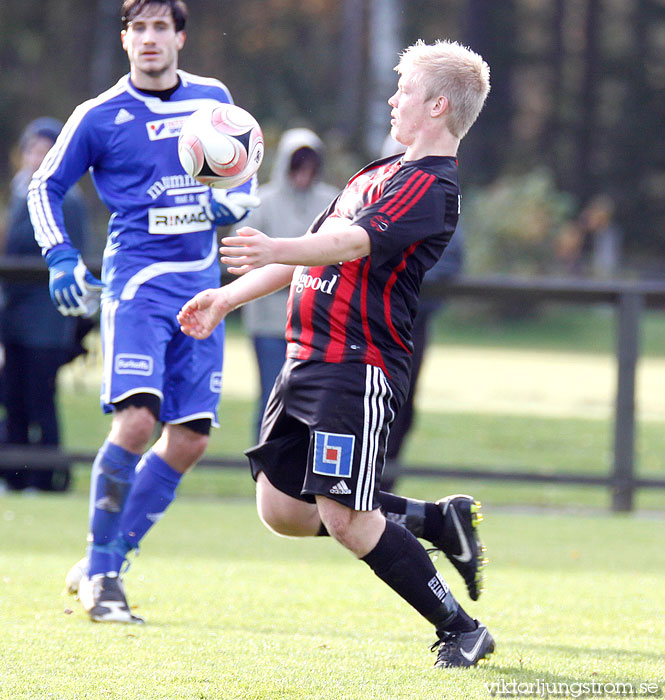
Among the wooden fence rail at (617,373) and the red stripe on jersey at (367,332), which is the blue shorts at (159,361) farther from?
the wooden fence rail at (617,373)

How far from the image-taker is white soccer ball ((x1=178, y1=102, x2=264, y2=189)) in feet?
13.9

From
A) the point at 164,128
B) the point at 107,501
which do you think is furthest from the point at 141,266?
the point at 107,501

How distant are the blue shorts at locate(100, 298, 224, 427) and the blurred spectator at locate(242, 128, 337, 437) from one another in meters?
3.37

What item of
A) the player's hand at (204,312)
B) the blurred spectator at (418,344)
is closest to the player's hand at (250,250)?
the player's hand at (204,312)

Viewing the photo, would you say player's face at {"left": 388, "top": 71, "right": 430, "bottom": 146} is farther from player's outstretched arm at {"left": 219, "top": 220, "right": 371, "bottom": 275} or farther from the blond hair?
player's outstretched arm at {"left": 219, "top": 220, "right": 371, "bottom": 275}

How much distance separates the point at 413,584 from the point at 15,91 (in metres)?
38.6

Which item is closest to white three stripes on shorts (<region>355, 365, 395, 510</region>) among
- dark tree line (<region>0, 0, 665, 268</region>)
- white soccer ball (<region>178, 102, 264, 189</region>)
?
white soccer ball (<region>178, 102, 264, 189</region>)

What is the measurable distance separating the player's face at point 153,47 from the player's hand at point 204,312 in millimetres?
1449

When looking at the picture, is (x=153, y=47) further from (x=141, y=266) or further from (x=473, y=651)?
(x=473, y=651)

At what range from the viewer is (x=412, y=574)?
3.81 meters

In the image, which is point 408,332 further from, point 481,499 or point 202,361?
point 481,499

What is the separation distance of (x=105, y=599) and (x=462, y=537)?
1300 mm

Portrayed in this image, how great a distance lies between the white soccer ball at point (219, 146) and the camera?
4227 millimetres

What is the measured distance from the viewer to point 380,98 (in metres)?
34.4
